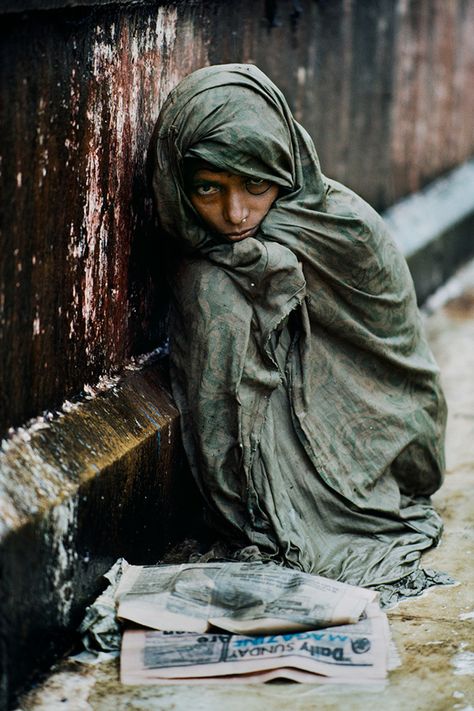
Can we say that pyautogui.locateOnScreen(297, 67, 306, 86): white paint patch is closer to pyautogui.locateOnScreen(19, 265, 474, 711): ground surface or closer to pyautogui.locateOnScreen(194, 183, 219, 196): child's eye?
pyautogui.locateOnScreen(194, 183, 219, 196): child's eye

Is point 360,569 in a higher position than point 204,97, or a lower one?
lower

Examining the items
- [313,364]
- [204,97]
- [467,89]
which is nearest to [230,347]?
[313,364]

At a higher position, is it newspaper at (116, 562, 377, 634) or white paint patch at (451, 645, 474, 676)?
newspaper at (116, 562, 377, 634)

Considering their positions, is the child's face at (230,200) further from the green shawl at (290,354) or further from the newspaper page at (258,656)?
the newspaper page at (258,656)

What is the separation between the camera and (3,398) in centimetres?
317

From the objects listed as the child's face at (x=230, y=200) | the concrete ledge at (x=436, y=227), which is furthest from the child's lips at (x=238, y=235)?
the concrete ledge at (x=436, y=227)

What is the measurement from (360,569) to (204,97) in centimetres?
145

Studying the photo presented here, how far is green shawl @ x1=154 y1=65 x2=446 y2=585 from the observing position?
12.0 ft

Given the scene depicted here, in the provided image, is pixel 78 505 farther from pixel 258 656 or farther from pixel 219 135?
pixel 219 135

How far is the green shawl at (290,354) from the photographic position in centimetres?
367

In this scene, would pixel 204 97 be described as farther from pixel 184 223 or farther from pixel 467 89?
pixel 467 89

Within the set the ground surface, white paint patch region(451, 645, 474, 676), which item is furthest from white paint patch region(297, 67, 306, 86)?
white paint patch region(451, 645, 474, 676)

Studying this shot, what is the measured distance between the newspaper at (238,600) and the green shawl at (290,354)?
0.24 meters

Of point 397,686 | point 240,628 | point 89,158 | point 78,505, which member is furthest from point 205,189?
point 397,686
